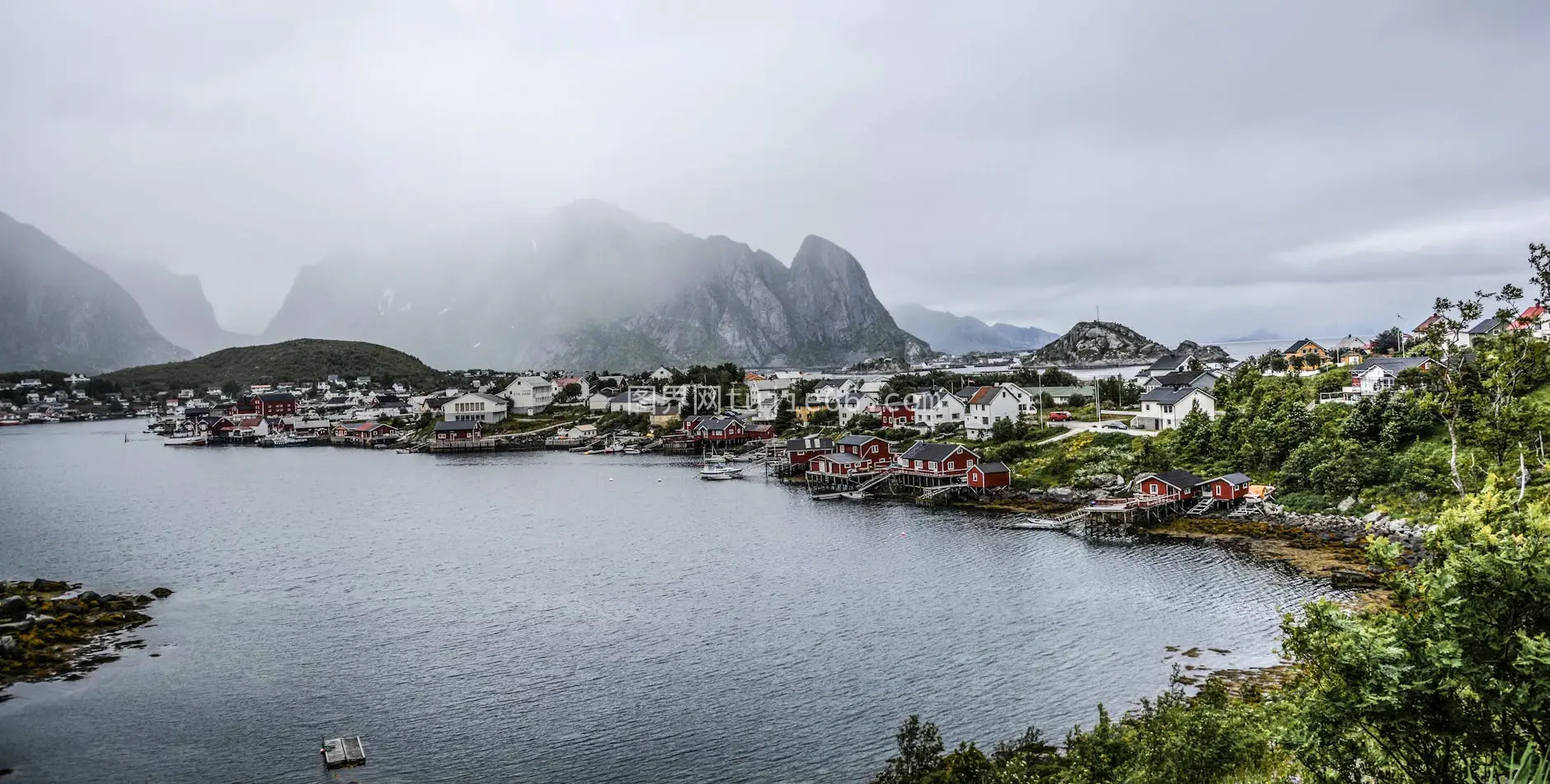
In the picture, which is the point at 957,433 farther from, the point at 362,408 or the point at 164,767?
the point at 362,408

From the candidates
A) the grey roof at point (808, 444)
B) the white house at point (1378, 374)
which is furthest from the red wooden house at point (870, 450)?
the white house at point (1378, 374)

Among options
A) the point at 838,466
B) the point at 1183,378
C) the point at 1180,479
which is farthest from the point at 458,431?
the point at 1180,479

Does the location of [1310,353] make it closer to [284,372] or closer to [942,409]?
[942,409]

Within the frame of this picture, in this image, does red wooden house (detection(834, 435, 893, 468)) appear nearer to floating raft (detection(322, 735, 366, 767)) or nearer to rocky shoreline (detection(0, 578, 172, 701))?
rocky shoreline (detection(0, 578, 172, 701))

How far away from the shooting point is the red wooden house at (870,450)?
6619 cm

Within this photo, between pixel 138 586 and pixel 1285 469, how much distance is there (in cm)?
5403

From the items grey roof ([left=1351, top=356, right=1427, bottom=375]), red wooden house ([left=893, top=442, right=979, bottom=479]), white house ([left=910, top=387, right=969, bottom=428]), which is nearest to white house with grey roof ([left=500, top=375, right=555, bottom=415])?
white house ([left=910, top=387, right=969, bottom=428])

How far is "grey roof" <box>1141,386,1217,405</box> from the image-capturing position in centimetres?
6116

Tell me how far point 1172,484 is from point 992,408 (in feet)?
87.4

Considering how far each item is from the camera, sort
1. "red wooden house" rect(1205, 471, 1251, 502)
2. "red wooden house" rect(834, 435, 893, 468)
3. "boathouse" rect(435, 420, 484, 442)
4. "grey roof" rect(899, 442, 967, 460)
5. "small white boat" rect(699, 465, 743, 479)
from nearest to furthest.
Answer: "red wooden house" rect(1205, 471, 1251, 502), "grey roof" rect(899, 442, 967, 460), "red wooden house" rect(834, 435, 893, 468), "small white boat" rect(699, 465, 743, 479), "boathouse" rect(435, 420, 484, 442)

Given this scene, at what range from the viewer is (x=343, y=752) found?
19750mm

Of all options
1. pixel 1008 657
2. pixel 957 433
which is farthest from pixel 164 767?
pixel 957 433

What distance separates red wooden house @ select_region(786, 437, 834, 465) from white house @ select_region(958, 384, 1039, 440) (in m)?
11.9

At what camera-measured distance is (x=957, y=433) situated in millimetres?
74438
